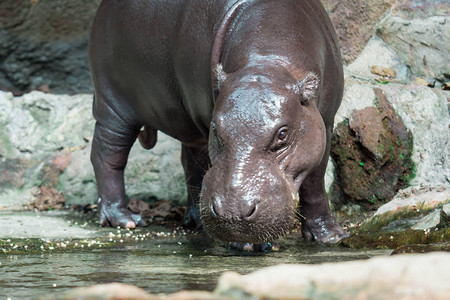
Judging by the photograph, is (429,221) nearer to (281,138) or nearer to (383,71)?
(281,138)

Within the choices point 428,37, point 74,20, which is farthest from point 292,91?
point 74,20

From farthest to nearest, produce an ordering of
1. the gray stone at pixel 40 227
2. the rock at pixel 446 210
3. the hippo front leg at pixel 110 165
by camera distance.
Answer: the hippo front leg at pixel 110 165 → the gray stone at pixel 40 227 → the rock at pixel 446 210

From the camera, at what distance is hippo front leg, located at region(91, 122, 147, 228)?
6.12m

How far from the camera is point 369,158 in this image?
5.82 metres

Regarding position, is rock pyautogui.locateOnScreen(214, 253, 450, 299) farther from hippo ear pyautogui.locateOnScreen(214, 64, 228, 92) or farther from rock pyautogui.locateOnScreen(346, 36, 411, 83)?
rock pyautogui.locateOnScreen(346, 36, 411, 83)

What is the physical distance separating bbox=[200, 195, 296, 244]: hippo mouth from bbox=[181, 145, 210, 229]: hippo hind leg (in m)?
2.19

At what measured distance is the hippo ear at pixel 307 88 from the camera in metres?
4.01

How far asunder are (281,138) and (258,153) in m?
0.20

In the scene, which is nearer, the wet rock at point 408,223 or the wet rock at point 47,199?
the wet rock at point 408,223

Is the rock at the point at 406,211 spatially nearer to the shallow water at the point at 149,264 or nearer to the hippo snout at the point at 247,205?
the shallow water at the point at 149,264

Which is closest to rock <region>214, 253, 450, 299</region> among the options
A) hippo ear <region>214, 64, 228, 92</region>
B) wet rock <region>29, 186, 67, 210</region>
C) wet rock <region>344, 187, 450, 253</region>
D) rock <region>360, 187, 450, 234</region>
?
wet rock <region>344, 187, 450, 253</region>

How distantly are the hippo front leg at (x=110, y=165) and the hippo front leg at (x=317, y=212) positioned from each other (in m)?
1.70

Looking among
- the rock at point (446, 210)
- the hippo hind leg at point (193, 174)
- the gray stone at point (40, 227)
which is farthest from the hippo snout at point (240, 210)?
the hippo hind leg at point (193, 174)

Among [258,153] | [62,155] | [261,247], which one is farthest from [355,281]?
[62,155]
